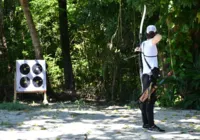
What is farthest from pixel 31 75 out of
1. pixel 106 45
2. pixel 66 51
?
pixel 66 51

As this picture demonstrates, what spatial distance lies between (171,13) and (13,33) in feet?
30.1

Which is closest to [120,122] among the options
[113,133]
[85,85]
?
[113,133]

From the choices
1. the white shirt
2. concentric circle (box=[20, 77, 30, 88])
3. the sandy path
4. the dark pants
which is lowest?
the sandy path

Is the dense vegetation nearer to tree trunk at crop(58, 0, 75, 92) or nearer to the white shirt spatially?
tree trunk at crop(58, 0, 75, 92)

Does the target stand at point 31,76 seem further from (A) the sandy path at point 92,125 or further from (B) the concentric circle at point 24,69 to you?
(A) the sandy path at point 92,125

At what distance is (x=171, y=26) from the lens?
35.4ft

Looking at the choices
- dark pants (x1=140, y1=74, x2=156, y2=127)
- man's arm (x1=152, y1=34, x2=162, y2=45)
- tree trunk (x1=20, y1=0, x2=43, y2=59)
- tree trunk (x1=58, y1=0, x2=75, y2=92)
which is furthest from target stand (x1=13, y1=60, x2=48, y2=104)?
man's arm (x1=152, y1=34, x2=162, y2=45)

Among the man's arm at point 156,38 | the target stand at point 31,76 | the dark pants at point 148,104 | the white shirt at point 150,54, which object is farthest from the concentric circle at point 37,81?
the man's arm at point 156,38

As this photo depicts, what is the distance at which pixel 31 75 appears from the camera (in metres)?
12.9

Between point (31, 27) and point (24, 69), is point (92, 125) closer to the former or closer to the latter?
point (24, 69)

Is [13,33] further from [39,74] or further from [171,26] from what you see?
[171,26]

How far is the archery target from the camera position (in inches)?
504

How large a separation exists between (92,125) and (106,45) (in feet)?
25.4

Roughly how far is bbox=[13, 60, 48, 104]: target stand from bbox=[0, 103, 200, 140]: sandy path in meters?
2.29
